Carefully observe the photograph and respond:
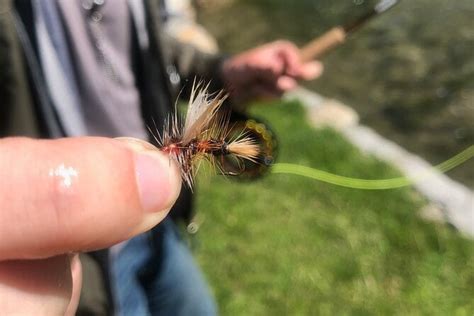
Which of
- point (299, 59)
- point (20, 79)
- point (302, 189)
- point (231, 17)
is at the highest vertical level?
point (20, 79)

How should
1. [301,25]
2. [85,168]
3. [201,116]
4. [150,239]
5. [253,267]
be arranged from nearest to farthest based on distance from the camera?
[85,168] → [201,116] → [150,239] → [253,267] → [301,25]

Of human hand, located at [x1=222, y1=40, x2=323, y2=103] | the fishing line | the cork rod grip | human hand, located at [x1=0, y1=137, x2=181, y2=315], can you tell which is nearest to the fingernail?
human hand, located at [x1=0, y1=137, x2=181, y2=315]

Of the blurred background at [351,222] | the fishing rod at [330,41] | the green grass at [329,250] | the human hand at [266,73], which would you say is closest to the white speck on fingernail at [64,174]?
the human hand at [266,73]

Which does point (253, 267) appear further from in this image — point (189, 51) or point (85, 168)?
point (85, 168)

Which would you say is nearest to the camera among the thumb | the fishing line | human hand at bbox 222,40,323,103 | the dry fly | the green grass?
the thumb

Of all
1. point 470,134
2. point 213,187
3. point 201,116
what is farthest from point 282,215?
point 201,116

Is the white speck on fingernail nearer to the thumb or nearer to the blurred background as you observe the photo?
the thumb

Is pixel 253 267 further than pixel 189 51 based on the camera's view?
Yes
